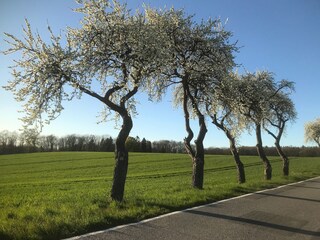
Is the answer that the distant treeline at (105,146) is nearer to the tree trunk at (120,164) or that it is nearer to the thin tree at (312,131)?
the thin tree at (312,131)

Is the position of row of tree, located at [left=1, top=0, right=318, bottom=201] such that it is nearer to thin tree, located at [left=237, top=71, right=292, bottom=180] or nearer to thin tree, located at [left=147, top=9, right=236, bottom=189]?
thin tree, located at [left=147, top=9, right=236, bottom=189]

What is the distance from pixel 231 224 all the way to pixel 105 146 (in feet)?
402

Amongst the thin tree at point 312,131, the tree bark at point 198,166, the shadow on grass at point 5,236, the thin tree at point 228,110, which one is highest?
the thin tree at point 312,131

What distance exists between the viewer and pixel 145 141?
125 metres

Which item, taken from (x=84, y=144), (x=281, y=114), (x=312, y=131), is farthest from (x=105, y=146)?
(x=281, y=114)

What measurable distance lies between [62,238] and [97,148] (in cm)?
12628

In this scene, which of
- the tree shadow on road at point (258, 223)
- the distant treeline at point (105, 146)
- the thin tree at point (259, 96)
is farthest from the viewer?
the distant treeline at point (105, 146)

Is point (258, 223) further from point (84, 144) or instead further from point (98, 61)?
point (84, 144)

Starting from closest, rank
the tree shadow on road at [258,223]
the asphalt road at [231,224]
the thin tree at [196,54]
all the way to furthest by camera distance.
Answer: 1. the asphalt road at [231,224]
2. the tree shadow on road at [258,223]
3. the thin tree at [196,54]

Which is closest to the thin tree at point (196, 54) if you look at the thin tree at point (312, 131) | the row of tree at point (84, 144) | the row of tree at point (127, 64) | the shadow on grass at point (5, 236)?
the row of tree at point (127, 64)

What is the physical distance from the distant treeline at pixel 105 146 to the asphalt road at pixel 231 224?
89099 mm

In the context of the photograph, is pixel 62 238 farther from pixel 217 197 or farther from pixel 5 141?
pixel 5 141

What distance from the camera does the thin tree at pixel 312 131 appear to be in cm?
8441

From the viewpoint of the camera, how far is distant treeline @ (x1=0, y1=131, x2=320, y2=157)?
357 feet
